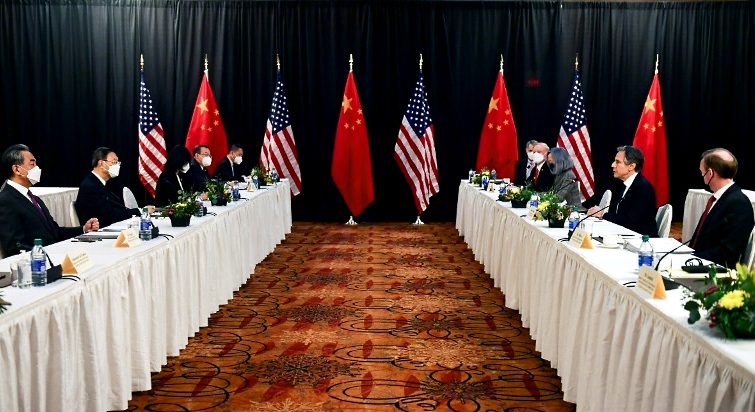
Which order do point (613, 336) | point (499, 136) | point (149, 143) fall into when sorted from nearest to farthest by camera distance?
point (613, 336) < point (149, 143) < point (499, 136)

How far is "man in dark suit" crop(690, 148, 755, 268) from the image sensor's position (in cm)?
418

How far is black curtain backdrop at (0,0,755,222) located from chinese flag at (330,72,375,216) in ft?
1.91

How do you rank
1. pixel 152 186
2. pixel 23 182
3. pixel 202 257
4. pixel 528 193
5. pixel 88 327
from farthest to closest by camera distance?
pixel 152 186, pixel 528 193, pixel 202 257, pixel 23 182, pixel 88 327

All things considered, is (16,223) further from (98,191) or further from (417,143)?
(417,143)

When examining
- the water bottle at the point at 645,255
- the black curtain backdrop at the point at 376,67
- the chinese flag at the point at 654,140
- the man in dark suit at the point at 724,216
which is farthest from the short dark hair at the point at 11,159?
the chinese flag at the point at 654,140

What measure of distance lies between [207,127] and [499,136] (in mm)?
4307

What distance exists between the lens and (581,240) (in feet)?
13.9

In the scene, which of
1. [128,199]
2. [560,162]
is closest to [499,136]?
[560,162]

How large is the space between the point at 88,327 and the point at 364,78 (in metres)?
8.56

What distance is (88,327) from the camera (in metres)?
3.24

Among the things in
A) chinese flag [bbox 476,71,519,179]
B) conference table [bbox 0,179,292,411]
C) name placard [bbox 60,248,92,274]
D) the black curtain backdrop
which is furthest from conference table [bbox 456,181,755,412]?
the black curtain backdrop

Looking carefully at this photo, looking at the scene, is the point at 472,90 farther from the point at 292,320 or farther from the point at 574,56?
the point at 292,320

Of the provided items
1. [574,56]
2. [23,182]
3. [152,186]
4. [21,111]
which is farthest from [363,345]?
[21,111]

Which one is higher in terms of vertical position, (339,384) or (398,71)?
(398,71)
